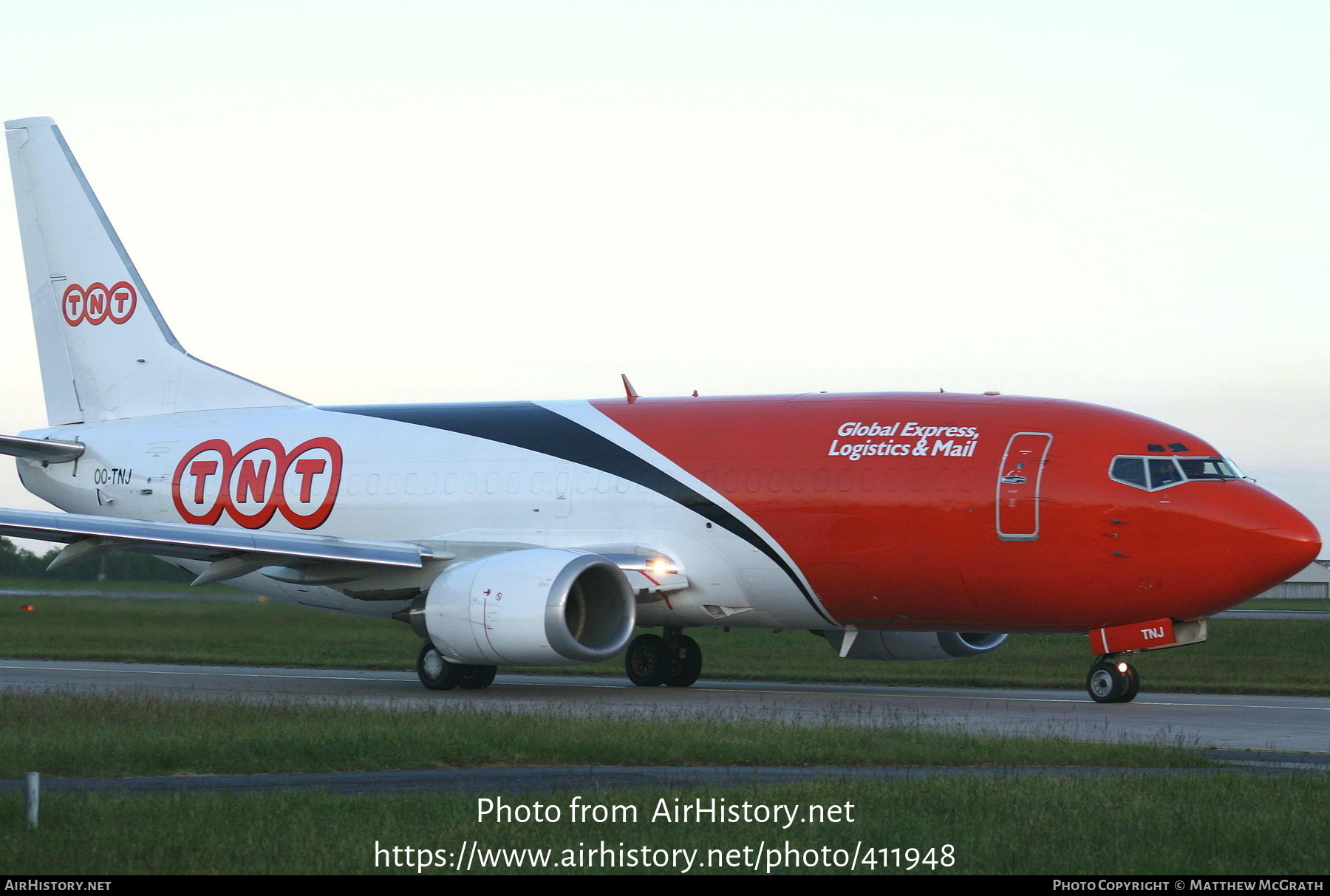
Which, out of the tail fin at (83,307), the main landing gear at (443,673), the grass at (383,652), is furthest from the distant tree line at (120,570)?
the main landing gear at (443,673)

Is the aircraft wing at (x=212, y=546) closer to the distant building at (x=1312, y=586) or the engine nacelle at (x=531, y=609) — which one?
the engine nacelle at (x=531, y=609)

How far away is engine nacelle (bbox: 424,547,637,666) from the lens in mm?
20750

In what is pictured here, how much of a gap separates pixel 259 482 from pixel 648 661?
7457 mm

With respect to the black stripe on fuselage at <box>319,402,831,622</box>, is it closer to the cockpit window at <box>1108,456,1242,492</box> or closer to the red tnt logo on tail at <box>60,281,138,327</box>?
the cockpit window at <box>1108,456,1242,492</box>

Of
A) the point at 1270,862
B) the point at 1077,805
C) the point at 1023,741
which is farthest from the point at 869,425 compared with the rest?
the point at 1270,862

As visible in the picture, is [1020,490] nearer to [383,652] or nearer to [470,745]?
[470,745]

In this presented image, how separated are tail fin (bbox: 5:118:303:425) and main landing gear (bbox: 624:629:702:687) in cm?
1058

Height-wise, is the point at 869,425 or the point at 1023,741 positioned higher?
the point at 869,425

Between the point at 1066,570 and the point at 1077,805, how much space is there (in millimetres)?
9457

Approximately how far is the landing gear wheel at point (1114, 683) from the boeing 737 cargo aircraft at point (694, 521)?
0.03 metres

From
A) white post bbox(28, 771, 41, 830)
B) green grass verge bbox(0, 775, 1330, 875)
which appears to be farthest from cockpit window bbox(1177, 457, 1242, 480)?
white post bbox(28, 771, 41, 830)

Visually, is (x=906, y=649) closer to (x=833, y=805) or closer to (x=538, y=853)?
(x=833, y=805)

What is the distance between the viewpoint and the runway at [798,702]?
1670cm

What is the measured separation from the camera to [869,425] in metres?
21.7
